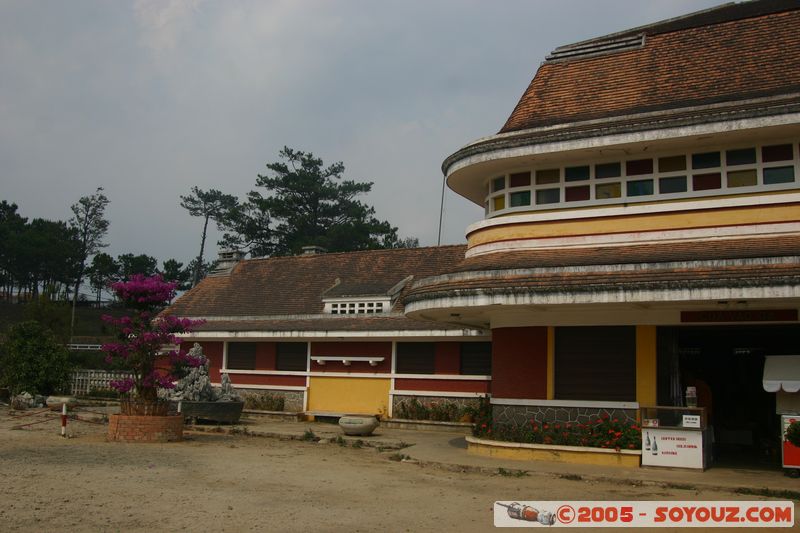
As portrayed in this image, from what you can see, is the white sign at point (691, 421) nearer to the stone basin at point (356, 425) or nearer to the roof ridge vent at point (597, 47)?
the stone basin at point (356, 425)

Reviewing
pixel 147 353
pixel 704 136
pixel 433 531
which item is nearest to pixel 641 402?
pixel 704 136

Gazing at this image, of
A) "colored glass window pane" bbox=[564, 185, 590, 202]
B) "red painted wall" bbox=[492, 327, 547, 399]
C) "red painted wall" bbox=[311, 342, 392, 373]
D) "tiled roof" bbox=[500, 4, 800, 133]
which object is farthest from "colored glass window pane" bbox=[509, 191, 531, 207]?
"red painted wall" bbox=[311, 342, 392, 373]

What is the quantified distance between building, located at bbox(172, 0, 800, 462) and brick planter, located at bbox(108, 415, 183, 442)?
626 centimetres

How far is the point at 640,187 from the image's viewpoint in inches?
599

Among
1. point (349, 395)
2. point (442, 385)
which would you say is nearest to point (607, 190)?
point (442, 385)

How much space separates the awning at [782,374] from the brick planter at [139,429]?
40.4ft

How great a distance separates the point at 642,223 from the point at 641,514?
6.43 meters

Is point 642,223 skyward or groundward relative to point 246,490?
skyward

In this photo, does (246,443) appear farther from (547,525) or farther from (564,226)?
(547,525)

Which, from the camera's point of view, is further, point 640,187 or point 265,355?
point 265,355

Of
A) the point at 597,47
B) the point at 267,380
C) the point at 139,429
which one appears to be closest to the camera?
the point at 139,429

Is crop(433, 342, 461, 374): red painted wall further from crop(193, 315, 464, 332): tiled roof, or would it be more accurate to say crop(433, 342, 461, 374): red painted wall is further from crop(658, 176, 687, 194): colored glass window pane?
crop(658, 176, 687, 194): colored glass window pane

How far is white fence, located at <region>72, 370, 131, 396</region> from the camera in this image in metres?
29.7

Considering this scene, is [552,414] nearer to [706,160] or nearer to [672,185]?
[672,185]
